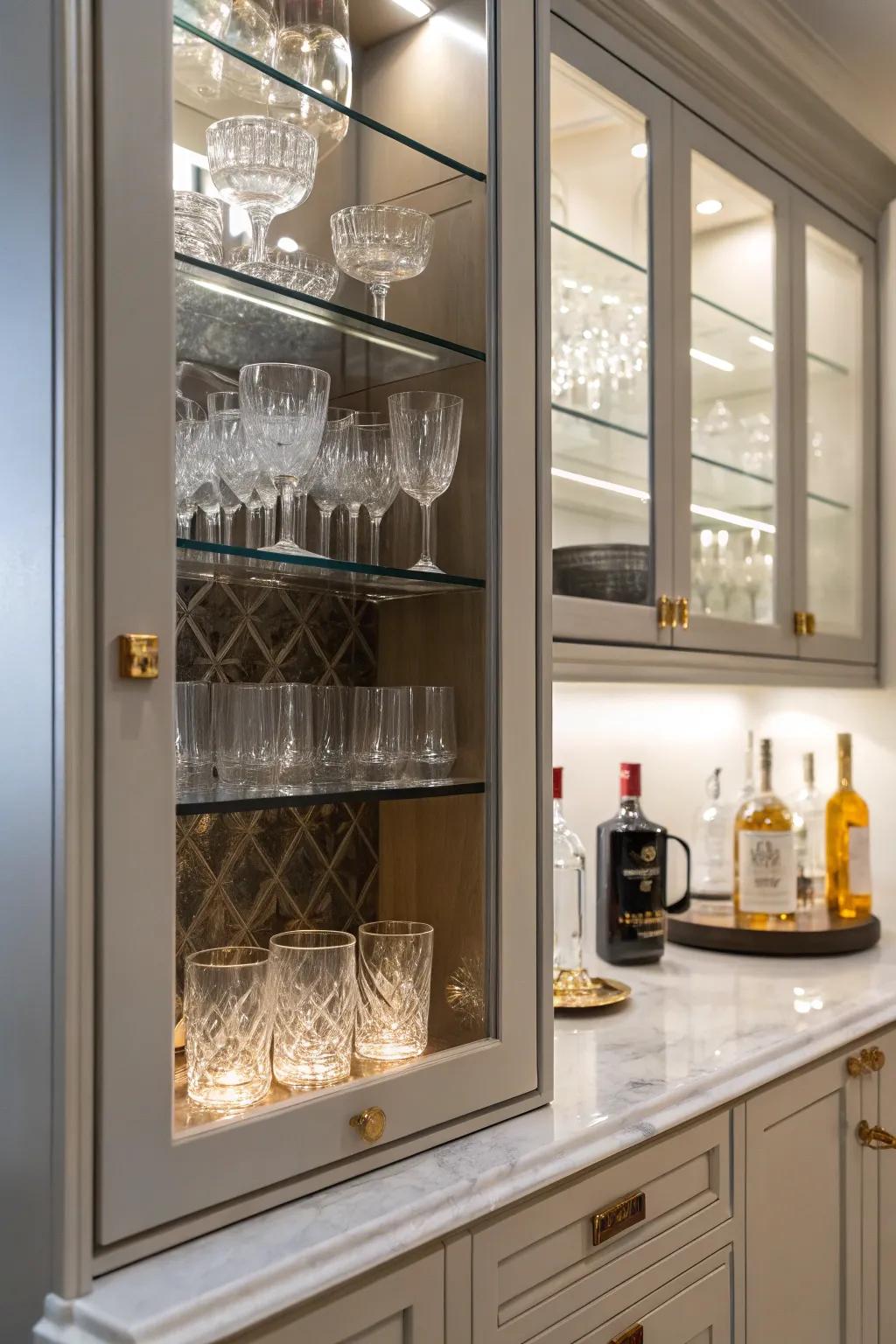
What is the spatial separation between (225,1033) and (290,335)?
2.27 ft

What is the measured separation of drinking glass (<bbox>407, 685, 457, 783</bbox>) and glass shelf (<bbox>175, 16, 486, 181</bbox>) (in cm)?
56

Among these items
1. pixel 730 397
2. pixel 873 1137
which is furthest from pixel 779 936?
pixel 730 397

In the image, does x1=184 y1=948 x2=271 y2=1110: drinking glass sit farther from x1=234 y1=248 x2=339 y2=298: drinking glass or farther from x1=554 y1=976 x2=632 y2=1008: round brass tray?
x1=554 y1=976 x2=632 y2=1008: round brass tray

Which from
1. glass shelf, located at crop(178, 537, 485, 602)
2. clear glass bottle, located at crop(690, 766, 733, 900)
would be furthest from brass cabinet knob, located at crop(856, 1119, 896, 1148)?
glass shelf, located at crop(178, 537, 485, 602)

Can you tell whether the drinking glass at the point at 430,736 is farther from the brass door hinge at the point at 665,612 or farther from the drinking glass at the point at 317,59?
the brass door hinge at the point at 665,612

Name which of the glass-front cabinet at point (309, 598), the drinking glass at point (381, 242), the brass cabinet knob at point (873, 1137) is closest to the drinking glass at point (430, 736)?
the glass-front cabinet at point (309, 598)

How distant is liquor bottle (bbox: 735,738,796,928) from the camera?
2252 mm

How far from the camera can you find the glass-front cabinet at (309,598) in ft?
2.93

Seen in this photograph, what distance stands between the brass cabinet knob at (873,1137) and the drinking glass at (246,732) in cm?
114

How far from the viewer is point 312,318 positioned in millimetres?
1155

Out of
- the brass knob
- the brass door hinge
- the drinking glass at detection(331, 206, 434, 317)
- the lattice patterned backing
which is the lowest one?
the brass knob

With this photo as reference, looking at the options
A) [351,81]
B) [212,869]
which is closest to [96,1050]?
[212,869]

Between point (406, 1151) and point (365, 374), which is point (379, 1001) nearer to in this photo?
point (406, 1151)

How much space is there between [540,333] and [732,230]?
1001 millimetres
